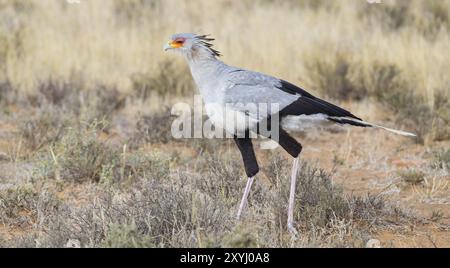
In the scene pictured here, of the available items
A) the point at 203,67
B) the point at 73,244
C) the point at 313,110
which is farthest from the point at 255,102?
the point at 73,244

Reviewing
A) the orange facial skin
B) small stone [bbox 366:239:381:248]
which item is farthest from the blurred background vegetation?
the orange facial skin

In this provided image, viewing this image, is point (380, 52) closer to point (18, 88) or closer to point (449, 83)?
point (449, 83)

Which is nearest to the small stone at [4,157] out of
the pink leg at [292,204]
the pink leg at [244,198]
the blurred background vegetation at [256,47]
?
the blurred background vegetation at [256,47]

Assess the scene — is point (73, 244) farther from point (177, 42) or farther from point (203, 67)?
point (177, 42)

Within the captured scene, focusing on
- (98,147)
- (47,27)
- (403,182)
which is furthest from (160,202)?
(47,27)

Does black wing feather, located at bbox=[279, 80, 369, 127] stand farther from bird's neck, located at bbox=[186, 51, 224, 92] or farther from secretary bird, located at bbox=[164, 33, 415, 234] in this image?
bird's neck, located at bbox=[186, 51, 224, 92]

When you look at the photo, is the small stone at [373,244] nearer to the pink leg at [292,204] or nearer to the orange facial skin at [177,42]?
the pink leg at [292,204]

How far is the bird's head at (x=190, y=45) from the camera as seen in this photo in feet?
17.2

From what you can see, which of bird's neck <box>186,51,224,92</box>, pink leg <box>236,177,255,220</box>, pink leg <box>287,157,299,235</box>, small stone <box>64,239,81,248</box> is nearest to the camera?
small stone <box>64,239,81,248</box>

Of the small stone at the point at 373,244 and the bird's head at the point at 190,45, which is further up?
the bird's head at the point at 190,45

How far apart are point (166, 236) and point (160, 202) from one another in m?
0.26

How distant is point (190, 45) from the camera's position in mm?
5246

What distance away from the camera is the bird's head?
5230 mm

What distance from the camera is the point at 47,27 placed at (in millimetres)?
12188
